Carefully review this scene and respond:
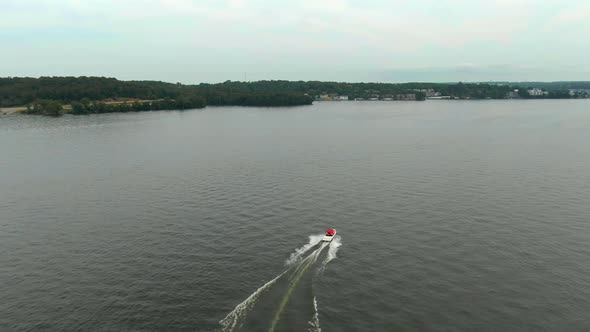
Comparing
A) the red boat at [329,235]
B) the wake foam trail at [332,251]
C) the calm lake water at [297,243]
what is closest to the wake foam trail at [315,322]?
the calm lake water at [297,243]

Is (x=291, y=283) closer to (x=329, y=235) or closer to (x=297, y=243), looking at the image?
(x=297, y=243)

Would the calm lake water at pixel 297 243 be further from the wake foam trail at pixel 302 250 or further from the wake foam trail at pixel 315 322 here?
the wake foam trail at pixel 302 250

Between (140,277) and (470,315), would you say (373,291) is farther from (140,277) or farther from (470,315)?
(140,277)

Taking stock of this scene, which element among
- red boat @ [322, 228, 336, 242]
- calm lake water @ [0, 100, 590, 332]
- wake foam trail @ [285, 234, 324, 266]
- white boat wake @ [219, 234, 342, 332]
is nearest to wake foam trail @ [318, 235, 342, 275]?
white boat wake @ [219, 234, 342, 332]

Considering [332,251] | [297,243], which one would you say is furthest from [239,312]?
[297,243]

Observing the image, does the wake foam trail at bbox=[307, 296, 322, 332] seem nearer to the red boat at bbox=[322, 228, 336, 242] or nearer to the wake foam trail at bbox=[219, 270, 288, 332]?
the wake foam trail at bbox=[219, 270, 288, 332]

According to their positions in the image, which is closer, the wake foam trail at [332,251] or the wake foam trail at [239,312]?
the wake foam trail at [239,312]
